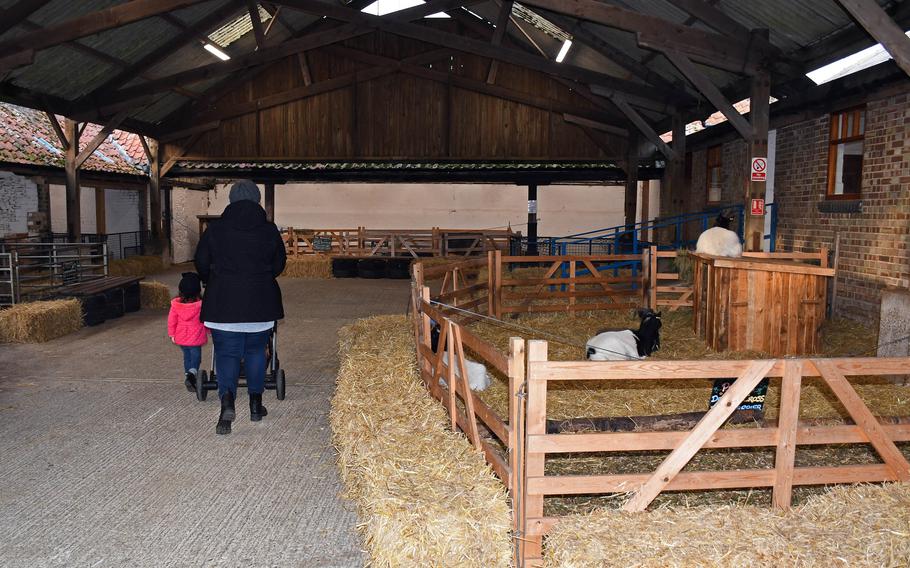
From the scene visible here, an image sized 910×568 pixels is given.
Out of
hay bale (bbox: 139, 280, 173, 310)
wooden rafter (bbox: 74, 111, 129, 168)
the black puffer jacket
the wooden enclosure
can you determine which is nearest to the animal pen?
the black puffer jacket

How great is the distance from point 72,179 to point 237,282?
46.2 feet

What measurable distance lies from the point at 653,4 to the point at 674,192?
5204 mm

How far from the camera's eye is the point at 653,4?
12094mm

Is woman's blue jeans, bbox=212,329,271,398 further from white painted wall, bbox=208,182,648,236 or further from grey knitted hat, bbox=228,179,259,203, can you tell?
white painted wall, bbox=208,182,648,236

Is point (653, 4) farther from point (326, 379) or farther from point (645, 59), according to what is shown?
point (326, 379)

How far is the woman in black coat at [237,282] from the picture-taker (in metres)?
5.42

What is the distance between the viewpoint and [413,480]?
3.77m

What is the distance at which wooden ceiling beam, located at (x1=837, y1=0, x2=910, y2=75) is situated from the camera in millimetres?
7555

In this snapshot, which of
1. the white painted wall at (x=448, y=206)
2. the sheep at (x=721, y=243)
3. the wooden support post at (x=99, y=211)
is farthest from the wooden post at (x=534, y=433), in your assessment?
the wooden support post at (x=99, y=211)

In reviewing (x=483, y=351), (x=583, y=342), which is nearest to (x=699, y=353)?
(x=583, y=342)

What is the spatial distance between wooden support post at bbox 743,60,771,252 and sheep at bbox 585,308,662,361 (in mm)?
3030

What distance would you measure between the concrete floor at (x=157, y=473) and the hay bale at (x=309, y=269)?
1216 centimetres

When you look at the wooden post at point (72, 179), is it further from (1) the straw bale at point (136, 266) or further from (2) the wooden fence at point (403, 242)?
(2) the wooden fence at point (403, 242)

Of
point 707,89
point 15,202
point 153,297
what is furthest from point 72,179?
point 707,89
